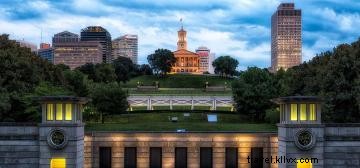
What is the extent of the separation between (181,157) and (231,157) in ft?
11.4

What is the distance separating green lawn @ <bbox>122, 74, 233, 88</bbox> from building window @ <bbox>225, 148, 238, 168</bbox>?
100 m

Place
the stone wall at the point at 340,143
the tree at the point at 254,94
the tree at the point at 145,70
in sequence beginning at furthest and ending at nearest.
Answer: the tree at the point at 145,70 < the tree at the point at 254,94 < the stone wall at the point at 340,143

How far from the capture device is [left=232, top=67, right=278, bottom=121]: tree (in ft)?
211

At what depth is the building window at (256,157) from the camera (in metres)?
39.7

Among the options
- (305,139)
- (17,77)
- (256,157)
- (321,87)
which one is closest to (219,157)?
(256,157)

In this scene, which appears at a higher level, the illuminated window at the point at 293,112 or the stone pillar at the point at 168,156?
the illuminated window at the point at 293,112

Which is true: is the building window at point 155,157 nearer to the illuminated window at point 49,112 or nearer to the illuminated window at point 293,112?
the illuminated window at point 49,112

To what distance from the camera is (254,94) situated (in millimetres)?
65000

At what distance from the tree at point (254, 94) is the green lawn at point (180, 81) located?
72.8 m

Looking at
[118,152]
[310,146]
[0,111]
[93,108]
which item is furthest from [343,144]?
[93,108]

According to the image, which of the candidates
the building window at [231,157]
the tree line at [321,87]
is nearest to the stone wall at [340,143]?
the tree line at [321,87]

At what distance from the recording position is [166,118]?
65.1 meters

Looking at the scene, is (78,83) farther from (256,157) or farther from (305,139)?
(305,139)

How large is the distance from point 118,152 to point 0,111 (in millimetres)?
12813
